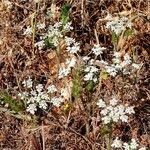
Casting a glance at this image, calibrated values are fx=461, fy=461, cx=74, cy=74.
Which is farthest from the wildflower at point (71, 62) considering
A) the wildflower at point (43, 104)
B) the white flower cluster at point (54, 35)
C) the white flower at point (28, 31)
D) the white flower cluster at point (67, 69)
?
the white flower at point (28, 31)

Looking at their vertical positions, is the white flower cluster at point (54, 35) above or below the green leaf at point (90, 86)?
above

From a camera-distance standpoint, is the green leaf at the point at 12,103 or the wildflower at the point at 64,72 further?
the wildflower at the point at 64,72

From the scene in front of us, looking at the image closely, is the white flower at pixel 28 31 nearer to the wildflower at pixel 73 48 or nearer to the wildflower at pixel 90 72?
the wildflower at pixel 73 48

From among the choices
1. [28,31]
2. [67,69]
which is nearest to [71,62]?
[67,69]

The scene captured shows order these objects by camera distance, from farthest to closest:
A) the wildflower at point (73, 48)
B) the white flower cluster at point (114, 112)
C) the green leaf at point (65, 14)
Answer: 1. the green leaf at point (65, 14)
2. the wildflower at point (73, 48)
3. the white flower cluster at point (114, 112)

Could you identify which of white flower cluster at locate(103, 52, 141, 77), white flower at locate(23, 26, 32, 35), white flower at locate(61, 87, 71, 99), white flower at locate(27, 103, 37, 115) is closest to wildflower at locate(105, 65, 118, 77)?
white flower cluster at locate(103, 52, 141, 77)

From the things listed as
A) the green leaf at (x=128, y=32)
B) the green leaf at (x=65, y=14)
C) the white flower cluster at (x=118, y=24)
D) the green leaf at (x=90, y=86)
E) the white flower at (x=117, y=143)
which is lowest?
the white flower at (x=117, y=143)

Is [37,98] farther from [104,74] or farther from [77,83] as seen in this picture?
[104,74]

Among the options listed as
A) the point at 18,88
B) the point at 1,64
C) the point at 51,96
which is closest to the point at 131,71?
the point at 51,96

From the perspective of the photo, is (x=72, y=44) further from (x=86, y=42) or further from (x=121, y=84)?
(x=121, y=84)
